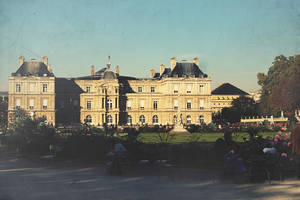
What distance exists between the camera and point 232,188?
973cm

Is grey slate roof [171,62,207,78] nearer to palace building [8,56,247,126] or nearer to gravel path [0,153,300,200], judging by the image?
palace building [8,56,247,126]

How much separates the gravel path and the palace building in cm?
5080

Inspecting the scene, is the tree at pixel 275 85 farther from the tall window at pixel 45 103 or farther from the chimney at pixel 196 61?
the tall window at pixel 45 103

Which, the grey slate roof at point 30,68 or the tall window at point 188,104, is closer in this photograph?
the grey slate roof at point 30,68

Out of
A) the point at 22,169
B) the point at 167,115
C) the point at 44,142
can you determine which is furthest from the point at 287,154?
the point at 167,115

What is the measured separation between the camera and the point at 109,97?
65.2m

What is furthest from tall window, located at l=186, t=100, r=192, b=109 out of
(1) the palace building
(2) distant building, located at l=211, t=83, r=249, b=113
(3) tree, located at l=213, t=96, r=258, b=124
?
(2) distant building, located at l=211, t=83, r=249, b=113

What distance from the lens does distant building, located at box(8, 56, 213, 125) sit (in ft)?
204

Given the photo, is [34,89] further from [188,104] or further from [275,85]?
[275,85]

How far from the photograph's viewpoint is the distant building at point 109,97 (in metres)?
62.2

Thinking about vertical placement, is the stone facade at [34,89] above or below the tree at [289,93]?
Answer: above

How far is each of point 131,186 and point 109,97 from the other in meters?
55.5

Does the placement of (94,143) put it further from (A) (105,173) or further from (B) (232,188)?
(B) (232,188)

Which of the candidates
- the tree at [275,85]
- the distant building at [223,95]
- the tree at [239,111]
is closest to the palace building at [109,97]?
the tree at [239,111]
